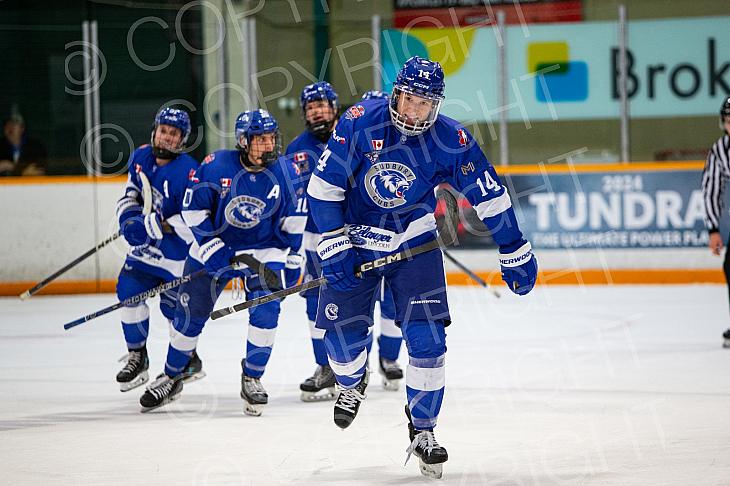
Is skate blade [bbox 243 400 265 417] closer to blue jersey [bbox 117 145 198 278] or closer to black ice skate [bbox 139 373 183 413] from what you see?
black ice skate [bbox 139 373 183 413]

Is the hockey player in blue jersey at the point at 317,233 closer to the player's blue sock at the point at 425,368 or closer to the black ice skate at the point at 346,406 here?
the black ice skate at the point at 346,406

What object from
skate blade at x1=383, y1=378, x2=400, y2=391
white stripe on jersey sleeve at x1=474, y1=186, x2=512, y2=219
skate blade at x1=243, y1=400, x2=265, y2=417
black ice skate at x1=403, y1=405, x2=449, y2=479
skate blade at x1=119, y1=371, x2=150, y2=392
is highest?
white stripe on jersey sleeve at x1=474, y1=186, x2=512, y2=219

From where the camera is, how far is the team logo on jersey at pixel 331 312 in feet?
12.6

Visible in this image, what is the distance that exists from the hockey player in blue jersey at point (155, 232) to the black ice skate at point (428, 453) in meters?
1.98

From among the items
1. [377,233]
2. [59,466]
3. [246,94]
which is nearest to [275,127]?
[377,233]

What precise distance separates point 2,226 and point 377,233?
6.49 metres

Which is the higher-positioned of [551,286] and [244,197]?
[244,197]

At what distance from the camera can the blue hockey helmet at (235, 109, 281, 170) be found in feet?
15.5

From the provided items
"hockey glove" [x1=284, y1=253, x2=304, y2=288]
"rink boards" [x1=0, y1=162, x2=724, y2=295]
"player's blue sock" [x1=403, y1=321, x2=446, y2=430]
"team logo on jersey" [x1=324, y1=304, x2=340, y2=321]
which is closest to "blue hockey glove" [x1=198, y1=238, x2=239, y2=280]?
"hockey glove" [x1=284, y1=253, x2=304, y2=288]

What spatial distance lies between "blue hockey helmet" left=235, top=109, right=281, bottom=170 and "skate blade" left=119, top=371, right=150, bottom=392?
1.22 metres

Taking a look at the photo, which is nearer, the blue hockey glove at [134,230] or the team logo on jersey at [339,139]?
the team logo on jersey at [339,139]

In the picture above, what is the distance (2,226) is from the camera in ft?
31.1

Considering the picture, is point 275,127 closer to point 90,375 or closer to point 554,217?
point 90,375

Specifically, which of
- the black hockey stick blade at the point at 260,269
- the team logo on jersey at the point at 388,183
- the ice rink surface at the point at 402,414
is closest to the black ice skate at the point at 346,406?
the ice rink surface at the point at 402,414
